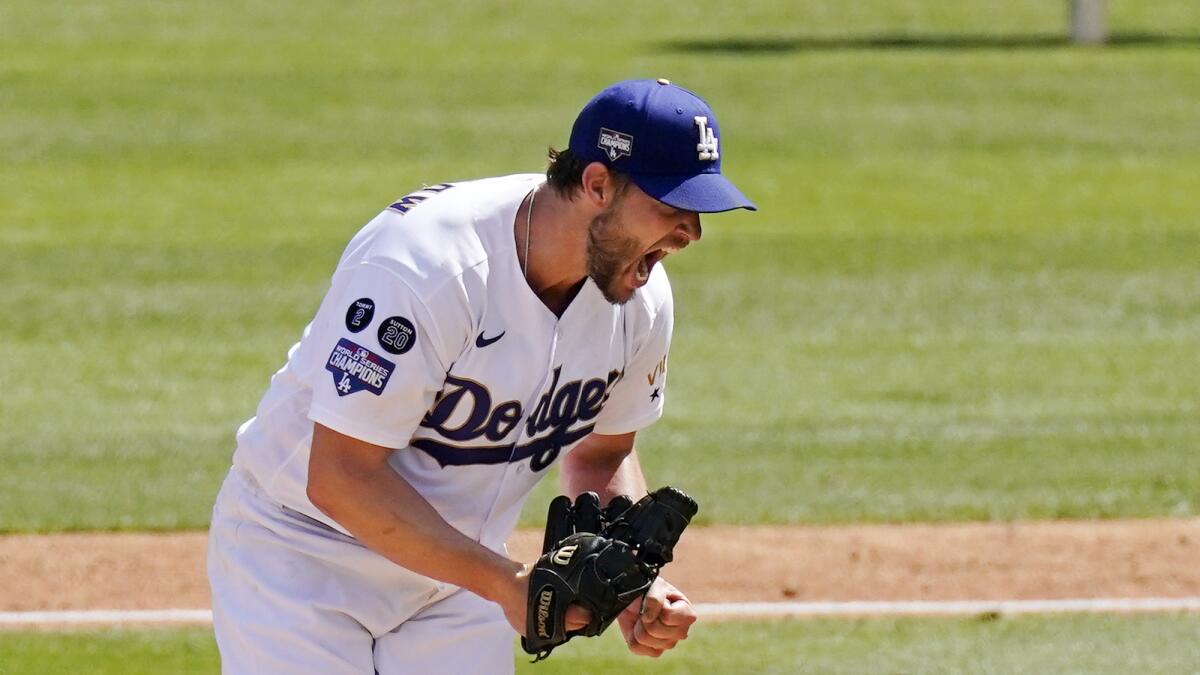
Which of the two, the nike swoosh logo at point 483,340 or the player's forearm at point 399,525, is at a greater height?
the nike swoosh logo at point 483,340

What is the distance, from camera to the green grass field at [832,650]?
601 centimetres

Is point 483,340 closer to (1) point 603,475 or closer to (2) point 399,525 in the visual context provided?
(2) point 399,525

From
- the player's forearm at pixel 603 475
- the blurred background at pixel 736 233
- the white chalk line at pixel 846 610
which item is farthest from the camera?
the blurred background at pixel 736 233

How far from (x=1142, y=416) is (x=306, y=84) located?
11.1 meters

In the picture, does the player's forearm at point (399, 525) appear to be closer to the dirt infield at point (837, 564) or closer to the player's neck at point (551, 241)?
the player's neck at point (551, 241)

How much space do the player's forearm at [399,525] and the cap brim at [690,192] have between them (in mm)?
759

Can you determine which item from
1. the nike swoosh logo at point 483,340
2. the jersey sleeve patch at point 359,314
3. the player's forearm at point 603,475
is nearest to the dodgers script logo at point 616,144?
the nike swoosh logo at point 483,340

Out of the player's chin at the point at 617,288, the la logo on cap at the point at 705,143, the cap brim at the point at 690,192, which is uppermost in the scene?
the la logo on cap at the point at 705,143

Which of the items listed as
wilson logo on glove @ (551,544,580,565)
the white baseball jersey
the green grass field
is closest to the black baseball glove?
wilson logo on glove @ (551,544,580,565)

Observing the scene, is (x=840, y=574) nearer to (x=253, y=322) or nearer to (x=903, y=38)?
(x=253, y=322)

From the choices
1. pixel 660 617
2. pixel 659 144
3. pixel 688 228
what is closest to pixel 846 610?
pixel 660 617

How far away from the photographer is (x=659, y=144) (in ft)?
11.6

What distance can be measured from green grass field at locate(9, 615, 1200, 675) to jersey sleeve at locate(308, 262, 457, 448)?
2680 millimetres

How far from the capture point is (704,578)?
712cm
